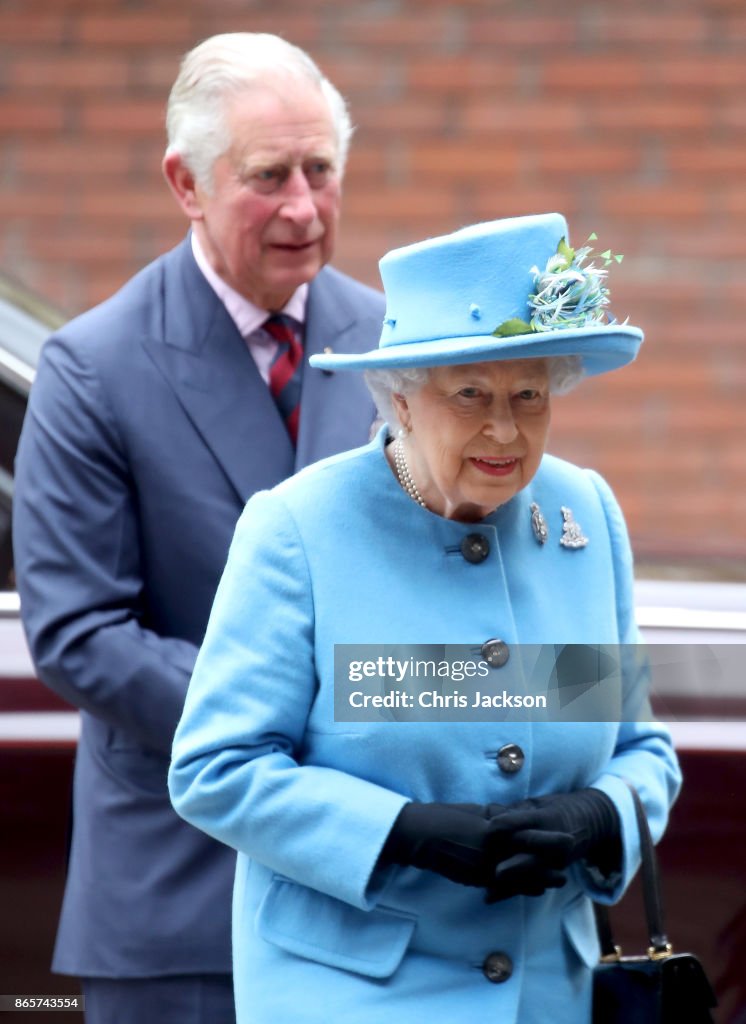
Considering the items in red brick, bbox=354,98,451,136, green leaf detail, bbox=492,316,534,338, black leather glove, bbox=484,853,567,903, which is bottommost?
black leather glove, bbox=484,853,567,903

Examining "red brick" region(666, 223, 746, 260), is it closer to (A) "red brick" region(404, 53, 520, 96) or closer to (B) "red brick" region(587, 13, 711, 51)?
(B) "red brick" region(587, 13, 711, 51)

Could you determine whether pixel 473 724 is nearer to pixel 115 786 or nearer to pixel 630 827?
pixel 630 827

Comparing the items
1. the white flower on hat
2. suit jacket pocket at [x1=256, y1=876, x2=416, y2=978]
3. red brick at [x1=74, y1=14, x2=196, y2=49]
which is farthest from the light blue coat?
red brick at [x1=74, y1=14, x2=196, y2=49]

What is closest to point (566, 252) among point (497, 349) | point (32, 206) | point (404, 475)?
point (497, 349)

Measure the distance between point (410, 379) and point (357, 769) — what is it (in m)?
0.48

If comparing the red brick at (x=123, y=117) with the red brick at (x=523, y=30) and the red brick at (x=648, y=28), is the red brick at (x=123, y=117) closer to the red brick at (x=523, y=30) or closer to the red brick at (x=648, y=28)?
the red brick at (x=523, y=30)

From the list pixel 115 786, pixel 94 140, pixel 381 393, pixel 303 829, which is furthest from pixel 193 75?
pixel 94 140

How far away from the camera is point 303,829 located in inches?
83.0

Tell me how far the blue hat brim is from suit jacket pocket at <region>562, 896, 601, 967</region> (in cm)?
70

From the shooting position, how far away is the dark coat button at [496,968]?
7.09 ft

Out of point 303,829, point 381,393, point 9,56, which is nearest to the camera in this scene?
point 303,829

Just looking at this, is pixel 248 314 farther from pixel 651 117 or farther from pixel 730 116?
pixel 730 116

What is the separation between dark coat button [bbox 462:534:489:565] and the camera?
7.38 feet

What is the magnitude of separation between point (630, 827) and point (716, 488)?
4608 millimetres
